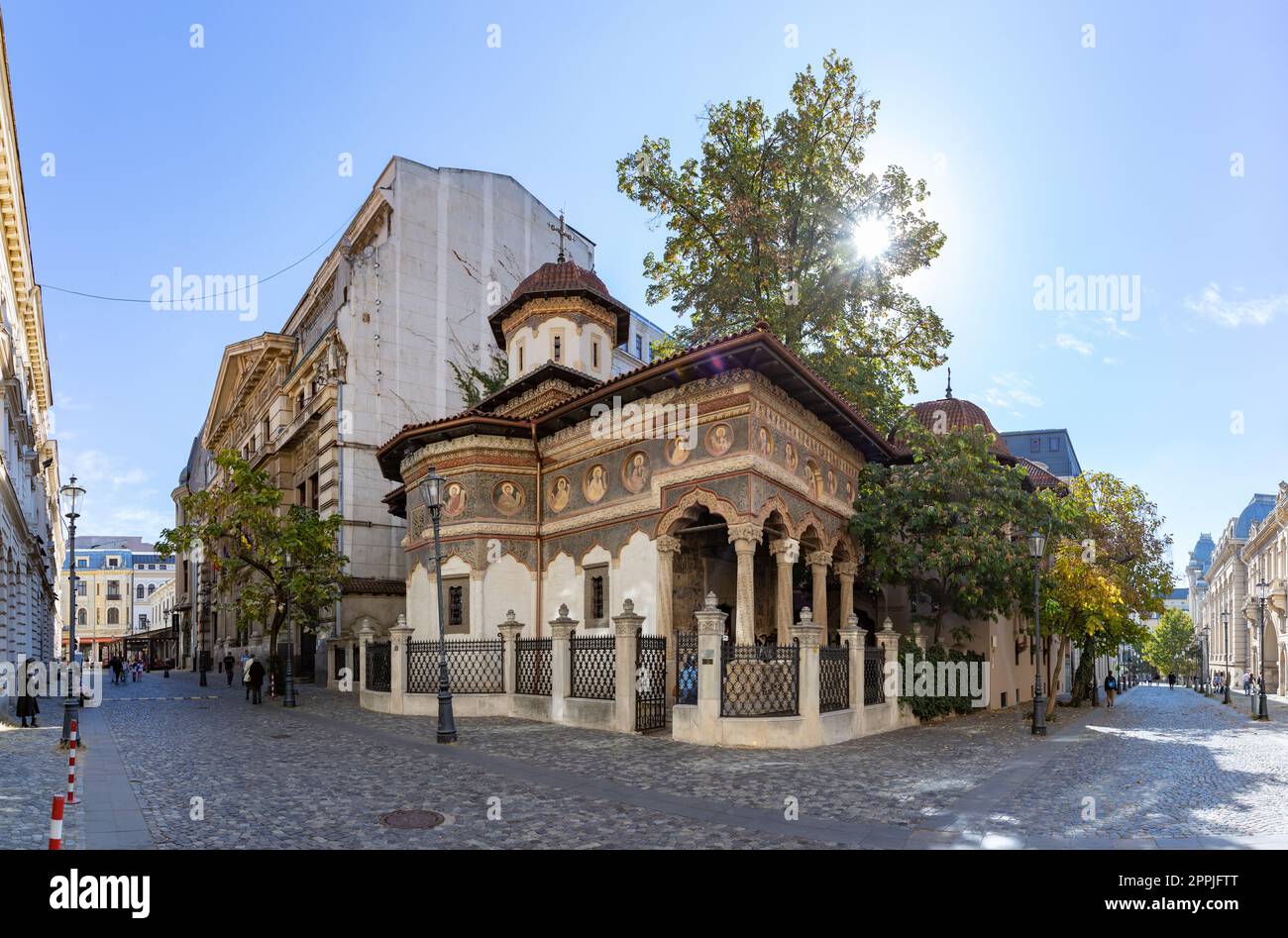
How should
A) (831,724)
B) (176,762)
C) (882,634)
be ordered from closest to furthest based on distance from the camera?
1. (176,762)
2. (831,724)
3. (882,634)

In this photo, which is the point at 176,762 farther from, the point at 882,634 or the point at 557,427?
the point at 882,634

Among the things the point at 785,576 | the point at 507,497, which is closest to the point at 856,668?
the point at 785,576

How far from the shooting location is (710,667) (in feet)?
47.4

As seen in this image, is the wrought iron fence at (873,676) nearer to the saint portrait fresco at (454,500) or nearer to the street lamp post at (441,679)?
the street lamp post at (441,679)

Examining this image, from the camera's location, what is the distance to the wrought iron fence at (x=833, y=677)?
51.2 feet

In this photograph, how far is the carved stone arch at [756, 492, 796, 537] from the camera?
658 inches

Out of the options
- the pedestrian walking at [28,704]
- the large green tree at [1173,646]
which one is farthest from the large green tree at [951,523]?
the large green tree at [1173,646]

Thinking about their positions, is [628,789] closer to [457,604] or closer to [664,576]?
[664,576]

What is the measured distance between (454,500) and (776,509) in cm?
876

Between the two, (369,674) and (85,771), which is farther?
(369,674)

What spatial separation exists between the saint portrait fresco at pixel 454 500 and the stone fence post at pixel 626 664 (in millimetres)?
7241
